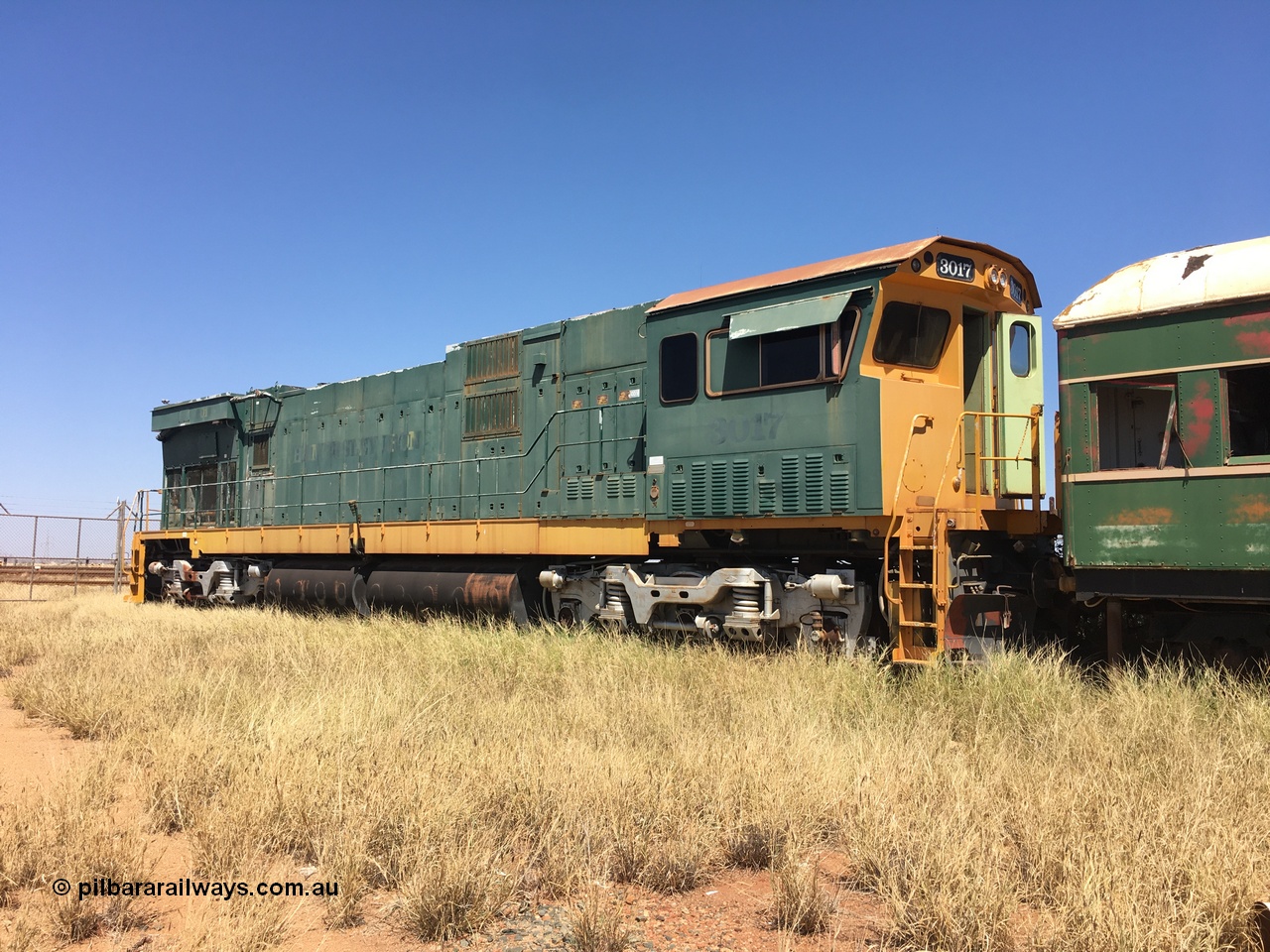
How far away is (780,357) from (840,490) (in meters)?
1.52

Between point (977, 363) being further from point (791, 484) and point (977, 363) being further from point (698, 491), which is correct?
point (698, 491)

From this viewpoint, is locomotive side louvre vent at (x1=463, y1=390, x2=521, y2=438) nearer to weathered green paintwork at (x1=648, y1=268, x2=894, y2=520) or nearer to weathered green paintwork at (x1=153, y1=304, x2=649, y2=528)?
weathered green paintwork at (x1=153, y1=304, x2=649, y2=528)

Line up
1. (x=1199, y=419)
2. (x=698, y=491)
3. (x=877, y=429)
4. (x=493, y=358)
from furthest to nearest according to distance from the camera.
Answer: (x=493, y=358), (x=698, y=491), (x=877, y=429), (x=1199, y=419)

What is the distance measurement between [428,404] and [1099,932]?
1322cm

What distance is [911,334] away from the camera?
9.73 meters

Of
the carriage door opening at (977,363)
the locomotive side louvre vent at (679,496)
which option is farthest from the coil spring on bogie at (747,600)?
the carriage door opening at (977,363)

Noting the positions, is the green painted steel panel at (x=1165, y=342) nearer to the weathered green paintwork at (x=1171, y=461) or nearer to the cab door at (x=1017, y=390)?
the weathered green paintwork at (x=1171, y=461)

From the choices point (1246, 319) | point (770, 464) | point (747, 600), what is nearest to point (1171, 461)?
point (1246, 319)

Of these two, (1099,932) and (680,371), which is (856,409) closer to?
(680,371)

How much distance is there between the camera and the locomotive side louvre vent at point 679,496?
10.7 m

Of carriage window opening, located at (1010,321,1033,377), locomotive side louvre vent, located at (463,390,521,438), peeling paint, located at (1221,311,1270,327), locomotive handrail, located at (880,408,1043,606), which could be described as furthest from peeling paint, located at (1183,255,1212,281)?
locomotive side louvre vent, located at (463,390,521,438)

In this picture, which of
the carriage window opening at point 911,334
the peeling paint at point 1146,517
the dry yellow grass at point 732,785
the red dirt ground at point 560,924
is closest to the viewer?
the red dirt ground at point 560,924

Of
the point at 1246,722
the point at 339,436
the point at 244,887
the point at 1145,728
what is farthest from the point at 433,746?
the point at 339,436

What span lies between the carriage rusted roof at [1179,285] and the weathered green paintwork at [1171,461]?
3.6 inches
